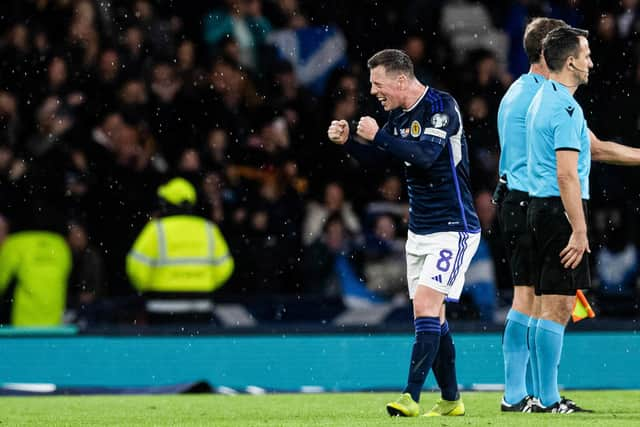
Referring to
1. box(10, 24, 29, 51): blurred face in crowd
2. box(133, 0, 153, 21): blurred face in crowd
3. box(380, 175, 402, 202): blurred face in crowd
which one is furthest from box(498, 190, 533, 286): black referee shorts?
box(133, 0, 153, 21): blurred face in crowd

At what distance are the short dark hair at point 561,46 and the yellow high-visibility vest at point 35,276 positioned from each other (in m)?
6.12

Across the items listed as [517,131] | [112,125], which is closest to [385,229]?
[112,125]

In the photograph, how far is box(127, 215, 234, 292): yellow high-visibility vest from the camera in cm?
1179

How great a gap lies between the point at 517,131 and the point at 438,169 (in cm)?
60

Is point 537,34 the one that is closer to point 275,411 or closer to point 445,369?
point 445,369

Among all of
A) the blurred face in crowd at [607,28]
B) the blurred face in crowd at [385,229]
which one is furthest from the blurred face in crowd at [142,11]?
the blurred face in crowd at [607,28]

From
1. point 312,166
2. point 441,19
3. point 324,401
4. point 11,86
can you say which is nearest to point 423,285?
point 324,401

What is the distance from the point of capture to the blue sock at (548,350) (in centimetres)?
805

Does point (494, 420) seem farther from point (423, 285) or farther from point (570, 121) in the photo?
point (570, 121)

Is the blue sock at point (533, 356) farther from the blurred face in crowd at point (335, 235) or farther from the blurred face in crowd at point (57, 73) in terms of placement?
the blurred face in crowd at point (57, 73)

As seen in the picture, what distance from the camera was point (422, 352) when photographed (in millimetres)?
8055

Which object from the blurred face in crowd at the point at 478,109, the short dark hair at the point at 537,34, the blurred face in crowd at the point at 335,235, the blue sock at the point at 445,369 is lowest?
the blue sock at the point at 445,369

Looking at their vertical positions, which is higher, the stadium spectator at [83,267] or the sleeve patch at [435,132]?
the sleeve patch at [435,132]

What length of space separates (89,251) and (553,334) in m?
6.20
